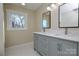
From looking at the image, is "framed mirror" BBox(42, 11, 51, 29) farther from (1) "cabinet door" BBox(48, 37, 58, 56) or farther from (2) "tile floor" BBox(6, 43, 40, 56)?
(2) "tile floor" BBox(6, 43, 40, 56)

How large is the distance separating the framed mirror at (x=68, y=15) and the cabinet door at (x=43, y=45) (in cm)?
44

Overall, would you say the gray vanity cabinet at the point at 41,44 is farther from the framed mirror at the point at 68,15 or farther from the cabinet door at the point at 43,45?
the framed mirror at the point at 68,15

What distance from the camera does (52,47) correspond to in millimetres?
2012

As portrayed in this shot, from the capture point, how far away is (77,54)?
4.78 ft

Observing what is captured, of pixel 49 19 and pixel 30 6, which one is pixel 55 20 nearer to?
pixel 49 19

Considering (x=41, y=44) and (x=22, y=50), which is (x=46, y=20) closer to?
(x=41, y=44)

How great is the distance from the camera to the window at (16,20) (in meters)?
1.95

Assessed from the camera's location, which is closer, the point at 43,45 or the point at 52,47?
the point at 52,47

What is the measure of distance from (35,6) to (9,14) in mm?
465

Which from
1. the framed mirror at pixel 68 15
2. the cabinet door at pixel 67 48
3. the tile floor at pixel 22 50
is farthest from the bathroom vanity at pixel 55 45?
the framed mirror at pixel 68 15

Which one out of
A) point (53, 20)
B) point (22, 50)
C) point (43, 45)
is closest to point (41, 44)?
point (43, 45)

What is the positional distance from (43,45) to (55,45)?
298 mm

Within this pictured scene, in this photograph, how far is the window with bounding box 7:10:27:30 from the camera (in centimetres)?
195

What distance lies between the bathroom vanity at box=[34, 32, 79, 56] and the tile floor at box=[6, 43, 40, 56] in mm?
108
